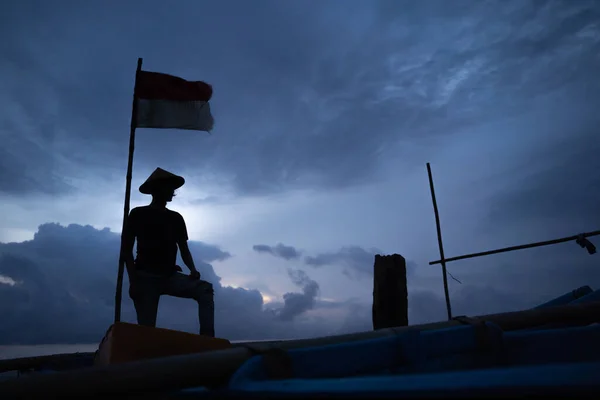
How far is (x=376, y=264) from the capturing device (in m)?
5.90

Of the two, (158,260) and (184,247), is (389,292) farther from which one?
(158,260)

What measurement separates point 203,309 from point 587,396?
12.6 ft

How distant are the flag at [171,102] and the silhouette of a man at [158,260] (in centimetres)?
146

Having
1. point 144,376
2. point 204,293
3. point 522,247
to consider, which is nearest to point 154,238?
point 204,293

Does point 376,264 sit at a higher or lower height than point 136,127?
lower

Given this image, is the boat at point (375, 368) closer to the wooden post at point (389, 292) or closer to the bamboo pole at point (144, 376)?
the bamboo pole at point (144, 376)

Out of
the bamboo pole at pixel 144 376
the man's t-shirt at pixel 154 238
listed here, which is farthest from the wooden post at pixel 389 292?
the bamboo pole at pixel 144 376

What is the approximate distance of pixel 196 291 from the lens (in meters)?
4.34

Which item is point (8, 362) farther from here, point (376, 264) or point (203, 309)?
point (376, 264)

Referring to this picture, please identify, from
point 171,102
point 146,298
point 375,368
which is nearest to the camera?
point 375,368

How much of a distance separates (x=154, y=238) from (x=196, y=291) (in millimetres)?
801

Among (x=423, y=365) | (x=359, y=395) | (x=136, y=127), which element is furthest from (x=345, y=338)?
(x=136, y=127)

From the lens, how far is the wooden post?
5746 mm

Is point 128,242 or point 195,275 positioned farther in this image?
point 195,275
